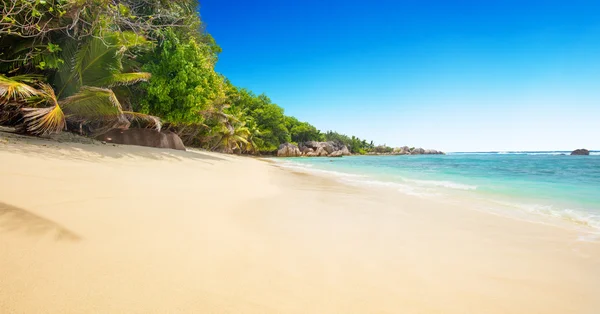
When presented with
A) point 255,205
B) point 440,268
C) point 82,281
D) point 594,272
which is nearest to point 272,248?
point 82,281

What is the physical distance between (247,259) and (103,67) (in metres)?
9.25

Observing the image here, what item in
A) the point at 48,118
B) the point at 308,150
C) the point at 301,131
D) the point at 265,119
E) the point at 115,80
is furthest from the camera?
the point at 301,131

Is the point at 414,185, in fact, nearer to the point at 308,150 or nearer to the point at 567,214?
the point at 567,214

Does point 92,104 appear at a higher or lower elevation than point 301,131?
lower

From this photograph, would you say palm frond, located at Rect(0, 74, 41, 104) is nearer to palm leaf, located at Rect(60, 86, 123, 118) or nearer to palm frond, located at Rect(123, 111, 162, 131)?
palm leaf, located at Rect(60, 86, 123, 118)

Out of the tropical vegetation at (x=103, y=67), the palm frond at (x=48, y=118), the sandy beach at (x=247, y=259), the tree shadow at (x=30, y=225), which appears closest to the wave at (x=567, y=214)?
the sandy beach at (x=247, y=259)

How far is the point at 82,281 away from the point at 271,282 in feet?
3.15

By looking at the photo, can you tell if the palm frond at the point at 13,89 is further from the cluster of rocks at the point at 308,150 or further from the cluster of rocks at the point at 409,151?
the cluster of rocks at the point at 409,151

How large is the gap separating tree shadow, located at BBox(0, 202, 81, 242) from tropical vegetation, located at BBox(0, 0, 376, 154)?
228 centimetres

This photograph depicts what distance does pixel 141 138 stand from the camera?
12.5m

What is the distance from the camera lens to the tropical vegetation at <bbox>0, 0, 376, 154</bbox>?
446cm

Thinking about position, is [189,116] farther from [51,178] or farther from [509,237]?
[509,237]

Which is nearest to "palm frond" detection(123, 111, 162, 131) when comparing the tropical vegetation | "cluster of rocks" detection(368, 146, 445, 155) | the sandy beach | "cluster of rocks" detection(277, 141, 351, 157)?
the tropical vegetation

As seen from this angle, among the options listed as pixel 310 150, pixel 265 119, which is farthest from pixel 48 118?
pixel 310 150
